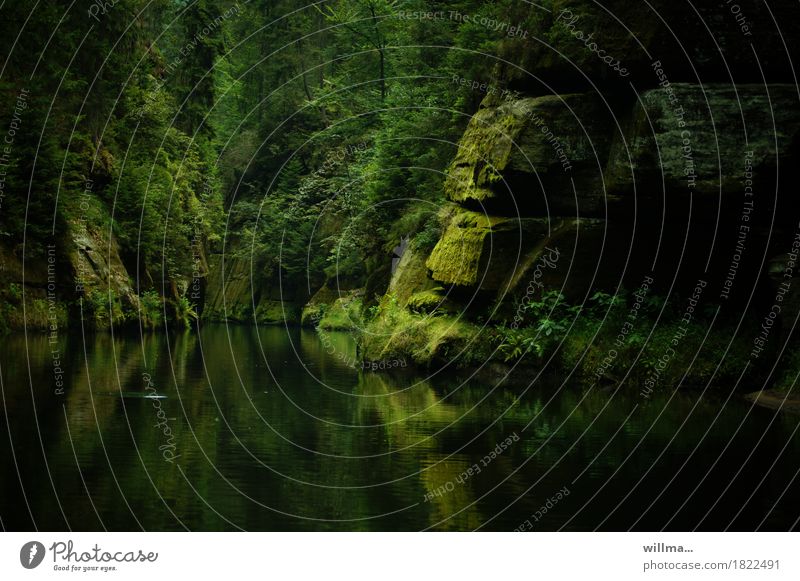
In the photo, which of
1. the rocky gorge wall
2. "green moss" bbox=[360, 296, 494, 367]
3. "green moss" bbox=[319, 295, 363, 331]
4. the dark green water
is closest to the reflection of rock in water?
the dark green water

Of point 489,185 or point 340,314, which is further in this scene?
point 340,314

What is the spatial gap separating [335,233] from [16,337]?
100.0 feet

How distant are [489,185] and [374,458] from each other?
15.2 m

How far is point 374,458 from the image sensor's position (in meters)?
12.9

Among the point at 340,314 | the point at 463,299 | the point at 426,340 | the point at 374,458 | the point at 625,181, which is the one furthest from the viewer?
the point at 340,314

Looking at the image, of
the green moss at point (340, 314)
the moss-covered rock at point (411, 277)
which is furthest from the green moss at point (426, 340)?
the green moss at point (340, 314)

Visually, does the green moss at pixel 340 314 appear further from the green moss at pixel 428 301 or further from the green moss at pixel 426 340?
the green moss at pixel 428 301

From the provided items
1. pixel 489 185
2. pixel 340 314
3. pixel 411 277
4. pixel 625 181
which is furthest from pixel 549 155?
pixel 340 314

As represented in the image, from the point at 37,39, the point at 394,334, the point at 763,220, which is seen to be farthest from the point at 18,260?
the point at 763,220

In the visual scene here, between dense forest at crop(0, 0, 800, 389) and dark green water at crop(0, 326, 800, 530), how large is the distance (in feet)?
13.1

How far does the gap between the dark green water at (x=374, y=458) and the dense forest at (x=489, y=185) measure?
3994 millimetres

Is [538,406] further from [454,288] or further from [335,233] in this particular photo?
[335,233]

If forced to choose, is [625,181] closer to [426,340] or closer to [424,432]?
[426,340]

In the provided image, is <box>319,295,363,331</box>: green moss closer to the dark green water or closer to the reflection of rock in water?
the reflection of rock in water
